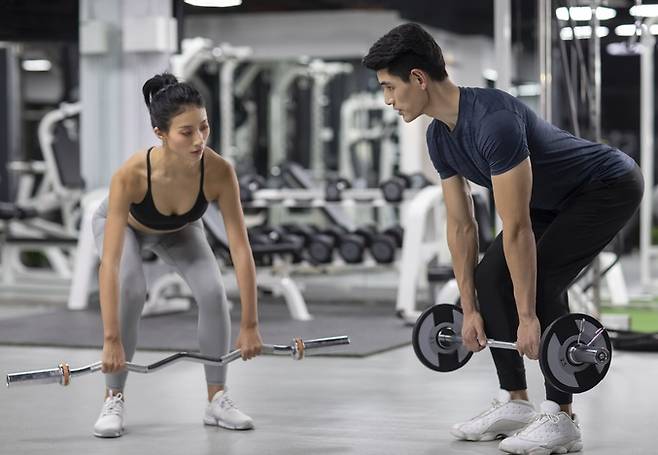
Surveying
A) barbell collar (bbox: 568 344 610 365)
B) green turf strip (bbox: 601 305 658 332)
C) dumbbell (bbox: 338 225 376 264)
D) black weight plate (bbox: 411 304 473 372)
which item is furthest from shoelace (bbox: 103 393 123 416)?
dumbbell (bbox: 338 225 376 264)

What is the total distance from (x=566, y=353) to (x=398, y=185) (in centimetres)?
404

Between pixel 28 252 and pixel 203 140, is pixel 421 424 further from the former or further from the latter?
pixel 28 252

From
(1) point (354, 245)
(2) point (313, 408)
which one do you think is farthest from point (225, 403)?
(1) point (354, 245)

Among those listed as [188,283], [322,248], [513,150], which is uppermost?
[513,150]

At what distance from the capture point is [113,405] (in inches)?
119

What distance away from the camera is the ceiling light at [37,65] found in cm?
947

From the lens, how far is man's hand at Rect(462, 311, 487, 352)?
2.68 meters

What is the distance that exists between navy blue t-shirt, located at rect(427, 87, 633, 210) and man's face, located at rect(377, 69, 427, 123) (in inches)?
4.1

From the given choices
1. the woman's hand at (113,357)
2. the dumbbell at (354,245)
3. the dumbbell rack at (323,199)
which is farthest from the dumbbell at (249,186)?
the woman's hand at (113,357)

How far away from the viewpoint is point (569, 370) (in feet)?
8.45

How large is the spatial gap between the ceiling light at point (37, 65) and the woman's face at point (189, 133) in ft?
22.8

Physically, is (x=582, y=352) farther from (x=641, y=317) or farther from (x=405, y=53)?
(x=641, y=317)

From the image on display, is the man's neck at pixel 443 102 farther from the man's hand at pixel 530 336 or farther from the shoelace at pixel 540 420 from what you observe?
the shoelace at pixel 540 420

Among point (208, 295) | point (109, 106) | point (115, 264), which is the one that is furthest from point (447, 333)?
point (109, 106)
